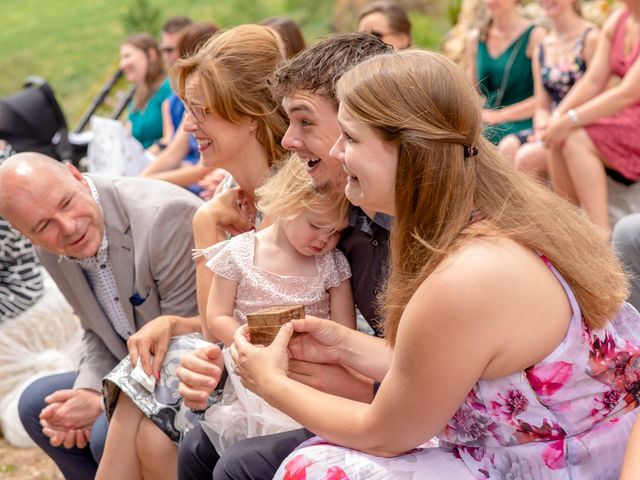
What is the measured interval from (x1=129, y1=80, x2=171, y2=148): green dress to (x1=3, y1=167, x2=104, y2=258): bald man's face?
360 cm

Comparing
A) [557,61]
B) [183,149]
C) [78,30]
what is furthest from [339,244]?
[78,30]

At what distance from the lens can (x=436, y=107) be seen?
1.79 m

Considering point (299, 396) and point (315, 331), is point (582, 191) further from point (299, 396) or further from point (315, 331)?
point (299, 396)

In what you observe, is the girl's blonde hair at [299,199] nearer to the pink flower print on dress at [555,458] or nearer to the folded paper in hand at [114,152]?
the pink flower print on dress at [555,458]

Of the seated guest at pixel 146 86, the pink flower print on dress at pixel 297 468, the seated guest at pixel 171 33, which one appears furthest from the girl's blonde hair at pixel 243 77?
the seated guest at pixel 171 33

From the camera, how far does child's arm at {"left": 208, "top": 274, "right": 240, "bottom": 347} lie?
2564mm

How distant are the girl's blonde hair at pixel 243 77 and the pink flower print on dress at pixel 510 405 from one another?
1.31 meters

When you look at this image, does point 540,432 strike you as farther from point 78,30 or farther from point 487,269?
point 78,30

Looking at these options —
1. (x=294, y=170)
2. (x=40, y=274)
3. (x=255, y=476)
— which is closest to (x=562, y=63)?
(x=294, y=170)

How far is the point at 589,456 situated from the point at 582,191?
2.34 metres

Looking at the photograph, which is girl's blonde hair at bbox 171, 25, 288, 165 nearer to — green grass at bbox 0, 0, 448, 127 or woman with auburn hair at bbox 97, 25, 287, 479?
woman with auburn hair at bbox 97, 25, 287, 479

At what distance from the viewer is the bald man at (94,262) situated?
9.63ft

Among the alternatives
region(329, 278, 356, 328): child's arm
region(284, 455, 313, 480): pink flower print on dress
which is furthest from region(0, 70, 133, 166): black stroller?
region(284, 455, 313, 480): pink flower print on dress

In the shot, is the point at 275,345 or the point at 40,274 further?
the point at 40,274
